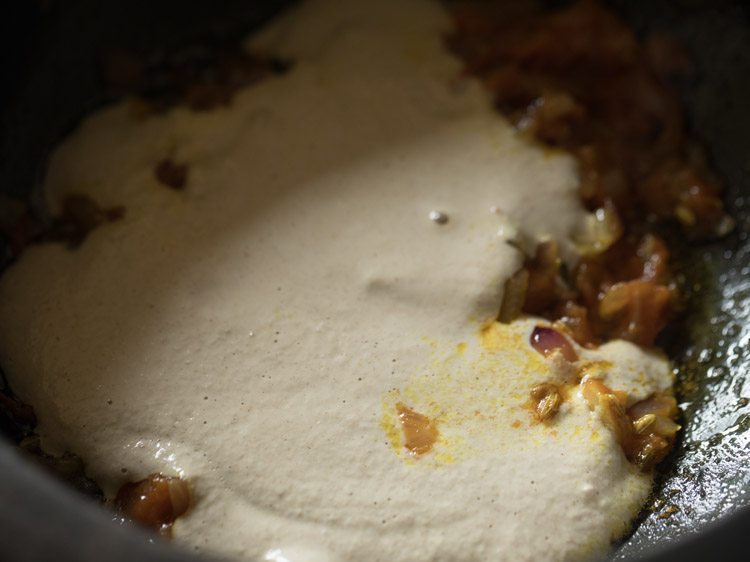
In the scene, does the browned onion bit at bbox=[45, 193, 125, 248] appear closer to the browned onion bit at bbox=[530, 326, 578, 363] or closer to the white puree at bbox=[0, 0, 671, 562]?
the white puree at bbox=[0, 0, 671, 562]

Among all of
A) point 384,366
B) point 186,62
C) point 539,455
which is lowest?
point 539,455

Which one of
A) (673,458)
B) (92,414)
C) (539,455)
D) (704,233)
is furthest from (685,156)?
(92,414)

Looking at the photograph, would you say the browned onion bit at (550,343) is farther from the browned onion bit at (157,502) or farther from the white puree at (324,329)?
the browned onion bit at (157,502)

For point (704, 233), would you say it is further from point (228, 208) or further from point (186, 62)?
point (186, 62)

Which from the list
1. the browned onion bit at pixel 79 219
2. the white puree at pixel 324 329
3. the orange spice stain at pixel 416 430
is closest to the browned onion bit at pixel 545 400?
the white puree at pixel 324 329

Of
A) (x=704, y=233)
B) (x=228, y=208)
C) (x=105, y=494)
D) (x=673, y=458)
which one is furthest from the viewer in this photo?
(x=704, y=233)

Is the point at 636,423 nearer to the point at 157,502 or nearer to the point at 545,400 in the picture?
the point at 545,400
